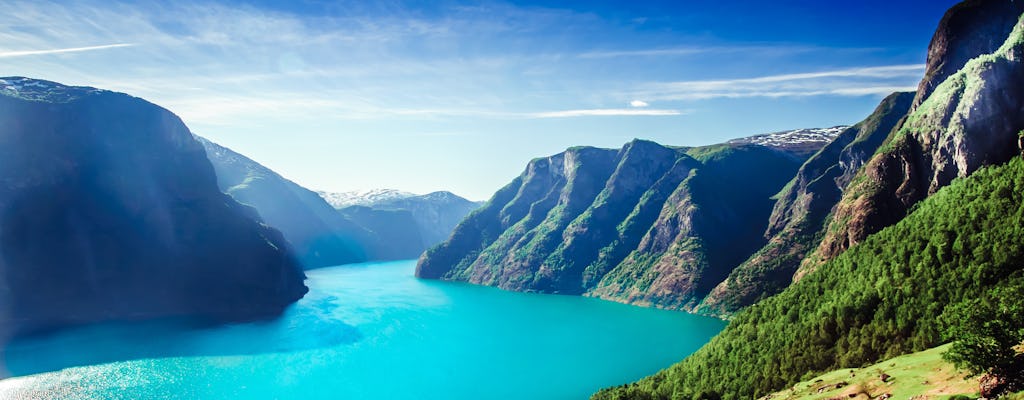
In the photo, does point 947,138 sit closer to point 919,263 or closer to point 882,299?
point 919,263

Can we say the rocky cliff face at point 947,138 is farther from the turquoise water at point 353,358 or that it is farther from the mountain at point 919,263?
the turquoise water at point 353,358

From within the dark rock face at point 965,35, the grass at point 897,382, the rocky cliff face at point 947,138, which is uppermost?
the dark rock face at point 965,35

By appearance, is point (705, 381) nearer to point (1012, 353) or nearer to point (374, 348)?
point (1012, 353)

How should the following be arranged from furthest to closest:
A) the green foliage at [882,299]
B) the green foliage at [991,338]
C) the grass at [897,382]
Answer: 1. the green foliage at [882,299]
2. the grass at [897,382]
3. the green foliage at [991,338]

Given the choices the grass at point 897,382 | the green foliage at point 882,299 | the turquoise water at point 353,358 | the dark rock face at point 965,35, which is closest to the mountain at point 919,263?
the green foliage at point 882,299

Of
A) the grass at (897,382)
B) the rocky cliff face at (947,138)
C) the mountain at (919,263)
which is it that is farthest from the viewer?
the rocky cliff face at (947,138)

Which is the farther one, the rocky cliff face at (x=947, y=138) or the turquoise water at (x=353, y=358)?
the turquoise water at (x=353, y=358)
